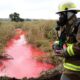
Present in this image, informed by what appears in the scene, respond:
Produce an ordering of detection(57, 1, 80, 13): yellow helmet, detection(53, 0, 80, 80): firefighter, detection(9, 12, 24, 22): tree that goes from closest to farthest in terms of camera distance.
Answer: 1. detection(53, 0, 80, 80): firefighter
2. detection(57, 1, 80, 13): yellow helmet
3. detection(9, 12, 24, 22): tree

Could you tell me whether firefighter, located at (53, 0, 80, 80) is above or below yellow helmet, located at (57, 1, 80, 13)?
below

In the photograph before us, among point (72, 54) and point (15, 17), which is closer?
point (72, 54)

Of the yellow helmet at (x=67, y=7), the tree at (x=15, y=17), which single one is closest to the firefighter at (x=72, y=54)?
the yellow helmet at (x=67, y=7)

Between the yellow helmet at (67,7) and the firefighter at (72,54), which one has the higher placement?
the yellow helmet at (67,7)

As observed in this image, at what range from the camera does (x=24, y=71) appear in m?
16.0

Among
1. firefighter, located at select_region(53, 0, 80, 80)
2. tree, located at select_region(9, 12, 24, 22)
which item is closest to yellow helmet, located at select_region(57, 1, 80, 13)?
firefighter, located at select_region(53, 0, 80, 80)

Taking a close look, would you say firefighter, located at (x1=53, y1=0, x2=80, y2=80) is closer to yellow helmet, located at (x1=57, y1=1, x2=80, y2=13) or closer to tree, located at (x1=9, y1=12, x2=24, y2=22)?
yellow helmet, located at (x1=57, y1=1, x2=80, y2=13)

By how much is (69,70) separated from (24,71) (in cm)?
1036

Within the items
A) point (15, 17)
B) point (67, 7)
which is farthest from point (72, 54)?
point (15, 17)

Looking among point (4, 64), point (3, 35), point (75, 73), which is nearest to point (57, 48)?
point (75, 73)

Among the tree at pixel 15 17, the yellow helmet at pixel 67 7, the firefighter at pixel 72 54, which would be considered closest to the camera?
the firefighter at pixel 72 54

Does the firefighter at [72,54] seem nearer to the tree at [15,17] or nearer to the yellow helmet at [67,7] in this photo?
the yellow helmet at [67,7]

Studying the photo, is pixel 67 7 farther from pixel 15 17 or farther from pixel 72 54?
pixel 15 17

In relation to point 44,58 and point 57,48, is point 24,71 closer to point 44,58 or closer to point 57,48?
point 44,58
